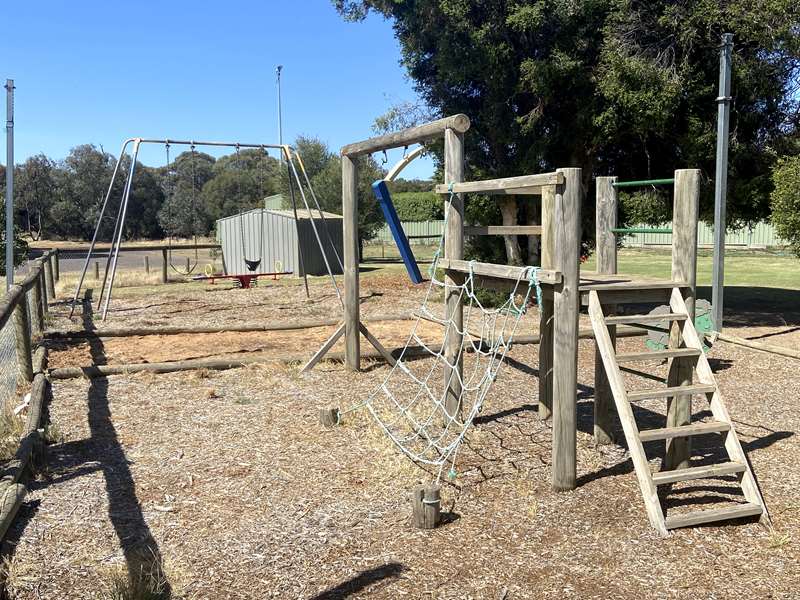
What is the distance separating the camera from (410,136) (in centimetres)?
695

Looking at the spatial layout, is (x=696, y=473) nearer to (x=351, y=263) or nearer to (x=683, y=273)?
(x=683, y=273)

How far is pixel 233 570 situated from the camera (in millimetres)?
3809

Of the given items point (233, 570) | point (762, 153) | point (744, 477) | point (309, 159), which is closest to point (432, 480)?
point (233, 570)

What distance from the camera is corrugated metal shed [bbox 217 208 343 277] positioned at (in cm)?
2330

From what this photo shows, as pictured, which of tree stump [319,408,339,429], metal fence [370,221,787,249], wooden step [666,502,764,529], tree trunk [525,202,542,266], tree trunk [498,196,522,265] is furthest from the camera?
metal fence [370,221,787,249]

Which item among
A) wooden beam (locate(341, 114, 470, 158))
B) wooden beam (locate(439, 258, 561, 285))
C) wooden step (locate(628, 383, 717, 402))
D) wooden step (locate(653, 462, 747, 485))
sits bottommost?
wooden step (locate(653, 462, 747, 485))

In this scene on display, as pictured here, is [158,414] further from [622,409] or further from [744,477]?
[744,477]

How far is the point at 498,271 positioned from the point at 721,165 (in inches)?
265

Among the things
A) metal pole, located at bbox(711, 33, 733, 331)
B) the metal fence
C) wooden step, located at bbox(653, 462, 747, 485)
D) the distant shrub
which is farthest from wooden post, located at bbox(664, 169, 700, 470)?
the distant shrub

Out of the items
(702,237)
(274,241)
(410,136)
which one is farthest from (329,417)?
(702,237)

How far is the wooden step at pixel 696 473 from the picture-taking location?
14.1 ft

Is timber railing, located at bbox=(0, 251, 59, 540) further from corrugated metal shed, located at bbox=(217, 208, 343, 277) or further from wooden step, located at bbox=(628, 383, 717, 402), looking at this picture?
corrugated metal shed, located at bbox=(217, 208, 343, 277)

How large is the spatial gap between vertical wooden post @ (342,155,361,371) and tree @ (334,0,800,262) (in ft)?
17.4

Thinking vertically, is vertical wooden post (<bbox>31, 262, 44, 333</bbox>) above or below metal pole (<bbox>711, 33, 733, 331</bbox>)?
below
